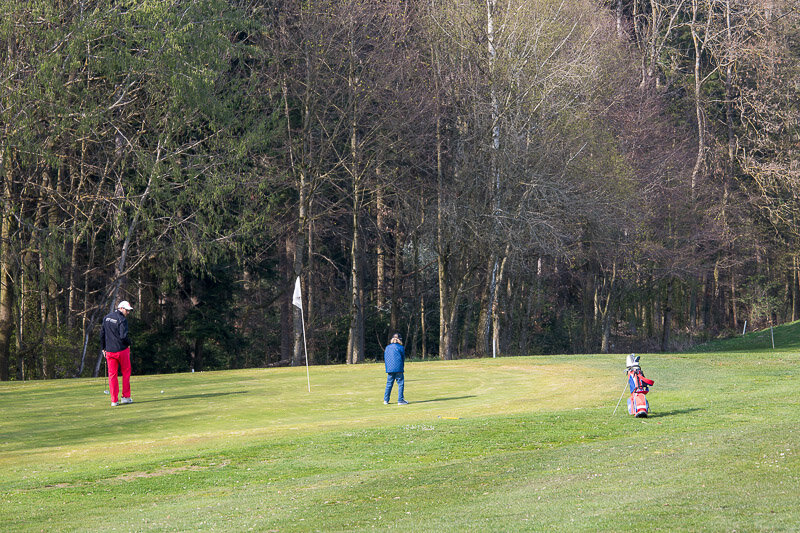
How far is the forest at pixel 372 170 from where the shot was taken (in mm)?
28547

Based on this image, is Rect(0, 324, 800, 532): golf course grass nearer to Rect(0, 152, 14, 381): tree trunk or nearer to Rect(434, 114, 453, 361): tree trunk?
Rect(0, 152, 14, 381): tree trunk

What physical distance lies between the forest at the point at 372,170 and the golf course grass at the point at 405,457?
29.0 ft

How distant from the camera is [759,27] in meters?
50.1

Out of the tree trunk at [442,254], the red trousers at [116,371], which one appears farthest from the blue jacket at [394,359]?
the tree trunk at [442,254]

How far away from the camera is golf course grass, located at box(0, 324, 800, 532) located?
949cm

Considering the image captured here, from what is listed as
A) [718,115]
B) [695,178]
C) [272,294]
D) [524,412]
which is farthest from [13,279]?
[718,115]

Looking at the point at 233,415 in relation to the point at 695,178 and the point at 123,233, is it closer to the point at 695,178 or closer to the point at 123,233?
the point at 123,233

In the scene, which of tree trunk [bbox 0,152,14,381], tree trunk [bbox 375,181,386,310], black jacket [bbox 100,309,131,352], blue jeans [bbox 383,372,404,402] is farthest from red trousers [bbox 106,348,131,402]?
tree trunk [bbox 375,181,386,310]

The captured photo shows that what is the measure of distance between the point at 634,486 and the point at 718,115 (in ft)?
161

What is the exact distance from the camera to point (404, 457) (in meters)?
13.8

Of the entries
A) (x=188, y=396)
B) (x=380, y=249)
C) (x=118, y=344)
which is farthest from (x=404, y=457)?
(x=380, y=249)

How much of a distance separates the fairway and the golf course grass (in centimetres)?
4

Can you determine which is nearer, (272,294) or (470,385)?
(470,385)

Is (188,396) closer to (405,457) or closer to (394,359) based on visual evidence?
(394,359)
